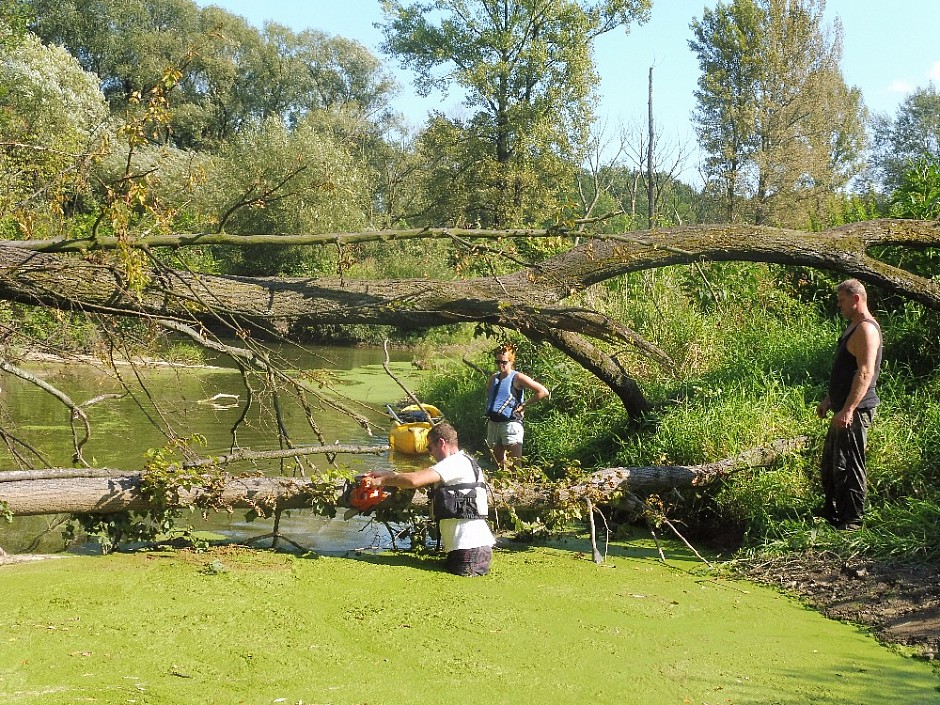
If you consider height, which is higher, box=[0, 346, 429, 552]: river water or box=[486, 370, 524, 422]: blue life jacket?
box=[486, 370, 524, 422]: blue life jacket

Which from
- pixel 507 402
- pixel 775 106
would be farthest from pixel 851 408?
pixel 775 106

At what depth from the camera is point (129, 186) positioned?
227 inches

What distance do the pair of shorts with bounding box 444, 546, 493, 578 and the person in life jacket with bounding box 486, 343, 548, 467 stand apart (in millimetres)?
3201

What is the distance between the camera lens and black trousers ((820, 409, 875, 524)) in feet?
22.4

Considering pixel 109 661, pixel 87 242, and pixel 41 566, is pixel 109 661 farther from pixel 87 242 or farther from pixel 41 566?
pixel 87 242

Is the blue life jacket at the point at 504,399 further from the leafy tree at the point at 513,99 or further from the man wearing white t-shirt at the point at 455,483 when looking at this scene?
the leafy tree at the point at 513,99

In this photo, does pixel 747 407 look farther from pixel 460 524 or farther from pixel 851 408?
pixel 460 524

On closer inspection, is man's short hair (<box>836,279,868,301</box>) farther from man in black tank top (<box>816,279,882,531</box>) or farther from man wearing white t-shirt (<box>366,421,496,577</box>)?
man wearing white t-shirt (<box>366,421,496,577</box>)

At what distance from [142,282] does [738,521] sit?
5.14m

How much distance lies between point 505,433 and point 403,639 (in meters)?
4.87

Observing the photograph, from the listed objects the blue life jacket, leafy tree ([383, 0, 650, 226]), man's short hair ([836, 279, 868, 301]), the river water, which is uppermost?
leafy tree ([383, 0, 650, 226])

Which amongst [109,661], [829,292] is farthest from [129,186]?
[829,292]

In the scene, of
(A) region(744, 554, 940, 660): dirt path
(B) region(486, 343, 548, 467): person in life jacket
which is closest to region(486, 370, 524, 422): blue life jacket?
(B) region(486, 343, 548, 467): person in life jacket

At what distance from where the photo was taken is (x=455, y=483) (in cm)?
635
